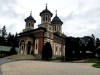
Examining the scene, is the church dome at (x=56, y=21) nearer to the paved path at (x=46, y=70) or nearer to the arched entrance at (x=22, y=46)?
the arched entrance at (x=22, y=46)

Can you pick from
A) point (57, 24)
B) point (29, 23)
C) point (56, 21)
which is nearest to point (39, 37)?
point (29, 23)

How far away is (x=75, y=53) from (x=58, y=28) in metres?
12.3

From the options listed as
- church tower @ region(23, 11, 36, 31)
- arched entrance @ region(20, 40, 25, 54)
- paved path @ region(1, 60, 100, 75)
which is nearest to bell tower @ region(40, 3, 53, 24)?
church tower @ region(23, 11, 36, 31)

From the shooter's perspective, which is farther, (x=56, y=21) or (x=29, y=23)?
(x=56, y=21)

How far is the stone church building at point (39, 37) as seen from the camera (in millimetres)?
44003

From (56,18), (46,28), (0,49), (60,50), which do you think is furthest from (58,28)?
(0,49)

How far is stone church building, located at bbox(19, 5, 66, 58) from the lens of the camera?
4400cm

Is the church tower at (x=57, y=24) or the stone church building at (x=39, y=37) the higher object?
the church tower at (x=57, y=24)

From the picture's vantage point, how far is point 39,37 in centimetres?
4384

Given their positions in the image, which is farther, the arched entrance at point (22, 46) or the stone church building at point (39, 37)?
the arched entrance at point (22, 46)

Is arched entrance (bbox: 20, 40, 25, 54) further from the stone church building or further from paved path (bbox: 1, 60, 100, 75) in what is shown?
paved path (bbox: 1, 60, 100, 75)

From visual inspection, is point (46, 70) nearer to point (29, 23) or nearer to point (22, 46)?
point (22, 46)

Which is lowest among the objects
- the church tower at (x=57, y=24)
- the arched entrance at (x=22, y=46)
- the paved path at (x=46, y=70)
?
the paved path at (x=46, y=70)

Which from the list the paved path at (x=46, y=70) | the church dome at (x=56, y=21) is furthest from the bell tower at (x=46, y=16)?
the paved path at (x=46, y=70)
